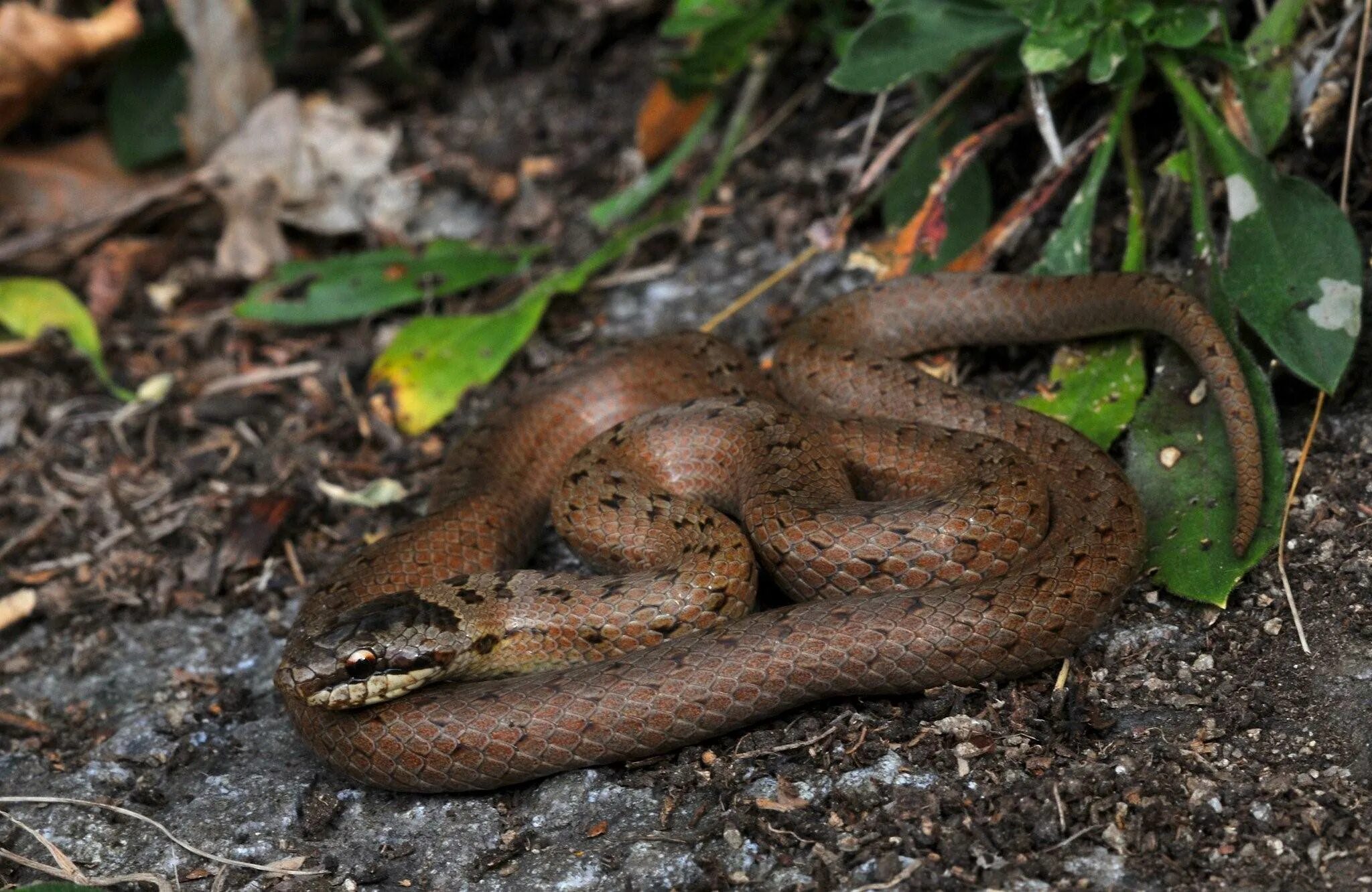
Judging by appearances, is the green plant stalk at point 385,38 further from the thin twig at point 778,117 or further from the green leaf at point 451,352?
the green leaf at point 451,352

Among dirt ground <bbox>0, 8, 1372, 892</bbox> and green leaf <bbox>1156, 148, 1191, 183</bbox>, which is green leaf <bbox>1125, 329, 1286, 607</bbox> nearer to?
dirt ground <bbox>0, 8, 1372, 892</bbox>

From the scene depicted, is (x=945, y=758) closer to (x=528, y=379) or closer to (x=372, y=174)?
(x=528, y=379)

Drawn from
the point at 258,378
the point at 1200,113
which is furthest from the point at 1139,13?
the point at 258,378

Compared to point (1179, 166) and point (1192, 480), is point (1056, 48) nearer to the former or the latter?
point (1179, 166)

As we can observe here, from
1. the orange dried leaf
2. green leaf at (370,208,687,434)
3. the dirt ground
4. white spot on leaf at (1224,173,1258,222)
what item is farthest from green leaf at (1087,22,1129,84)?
the orange dried leaf

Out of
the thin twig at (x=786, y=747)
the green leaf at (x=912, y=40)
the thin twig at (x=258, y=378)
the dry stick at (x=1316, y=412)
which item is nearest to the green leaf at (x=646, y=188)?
the green leaf at (x=912, y=40)
